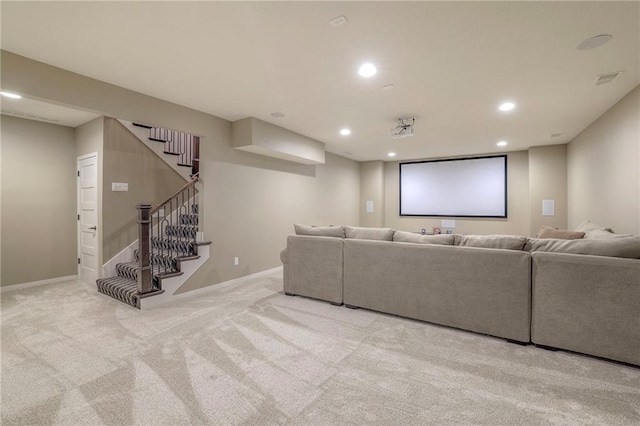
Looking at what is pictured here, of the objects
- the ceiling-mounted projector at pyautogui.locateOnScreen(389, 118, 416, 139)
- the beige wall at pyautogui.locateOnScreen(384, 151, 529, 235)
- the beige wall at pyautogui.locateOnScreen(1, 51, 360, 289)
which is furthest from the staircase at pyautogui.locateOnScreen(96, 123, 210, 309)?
the beige wall at pyautogui.locateOnScreen(384, 151, 529, 235)

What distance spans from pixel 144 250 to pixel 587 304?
460 centimetres

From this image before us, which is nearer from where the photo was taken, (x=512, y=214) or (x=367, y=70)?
(x=367, y=70)

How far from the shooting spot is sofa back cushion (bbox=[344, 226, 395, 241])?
11.1 ft

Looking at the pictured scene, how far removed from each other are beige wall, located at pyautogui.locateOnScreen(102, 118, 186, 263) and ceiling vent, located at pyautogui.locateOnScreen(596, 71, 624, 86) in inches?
237

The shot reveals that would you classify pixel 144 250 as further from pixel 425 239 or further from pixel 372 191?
pixel 372 191

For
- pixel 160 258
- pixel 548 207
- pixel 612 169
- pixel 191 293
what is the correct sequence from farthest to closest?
pixel 548 207 → pixel 160 258 → pixel 191 293 → pixel 612 169

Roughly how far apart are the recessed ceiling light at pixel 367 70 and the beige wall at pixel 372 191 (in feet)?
17.6

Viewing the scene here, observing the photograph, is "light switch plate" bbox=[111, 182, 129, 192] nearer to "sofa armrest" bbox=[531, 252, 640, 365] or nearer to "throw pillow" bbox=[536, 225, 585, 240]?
"sofa armrest" bbox=[531, 252, 640, 365]

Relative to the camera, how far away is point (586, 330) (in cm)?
235

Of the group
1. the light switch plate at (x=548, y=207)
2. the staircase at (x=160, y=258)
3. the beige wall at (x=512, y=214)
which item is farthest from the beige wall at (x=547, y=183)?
the staircase at (x=160, y=258)

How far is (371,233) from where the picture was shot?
3.49 metres

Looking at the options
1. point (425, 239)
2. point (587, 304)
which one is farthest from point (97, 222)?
point (587, 304)

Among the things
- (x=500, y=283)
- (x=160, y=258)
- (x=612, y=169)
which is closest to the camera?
(x=500, y=283)

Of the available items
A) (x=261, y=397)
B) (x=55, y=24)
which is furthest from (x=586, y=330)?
(x=55, y=24)
